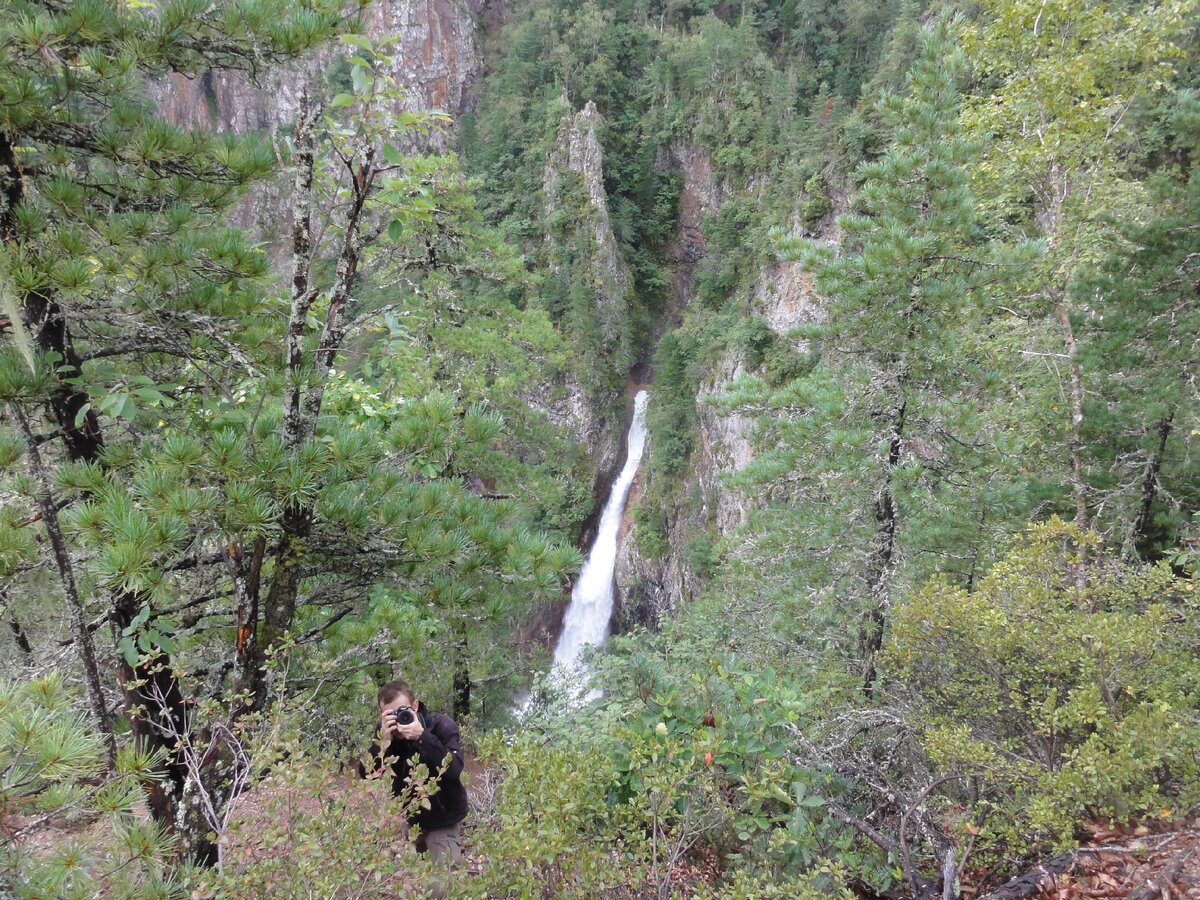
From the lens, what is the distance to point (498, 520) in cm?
278

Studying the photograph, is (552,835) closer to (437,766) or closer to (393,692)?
(437,766)

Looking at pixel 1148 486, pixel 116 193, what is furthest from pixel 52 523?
pixel 1148 486

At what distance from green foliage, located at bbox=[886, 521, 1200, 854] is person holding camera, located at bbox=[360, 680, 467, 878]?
225 cm

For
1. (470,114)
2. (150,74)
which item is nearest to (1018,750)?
(150,74)

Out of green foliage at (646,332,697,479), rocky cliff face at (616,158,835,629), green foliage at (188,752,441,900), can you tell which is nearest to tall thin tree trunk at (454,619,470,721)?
green foliage at (188,752,441,900)

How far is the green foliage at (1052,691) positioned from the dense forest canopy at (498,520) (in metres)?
0.03

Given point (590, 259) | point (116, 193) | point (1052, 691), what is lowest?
point (1052, 691)

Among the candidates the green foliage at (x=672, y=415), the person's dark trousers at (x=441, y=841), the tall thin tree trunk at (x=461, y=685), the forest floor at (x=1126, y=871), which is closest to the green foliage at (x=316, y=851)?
the person's dark trousers at (x=441, y=841)

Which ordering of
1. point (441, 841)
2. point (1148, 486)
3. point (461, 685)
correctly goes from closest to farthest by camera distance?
point (441, 841) < point (1148, 486) < point (461, 685)

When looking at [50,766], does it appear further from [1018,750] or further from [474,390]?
[474,390]

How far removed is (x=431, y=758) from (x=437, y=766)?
2.3 inches

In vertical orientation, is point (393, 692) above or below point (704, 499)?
above

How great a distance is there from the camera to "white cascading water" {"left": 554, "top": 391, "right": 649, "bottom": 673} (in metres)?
19.2

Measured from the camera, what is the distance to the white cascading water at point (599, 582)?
19.2 metres
